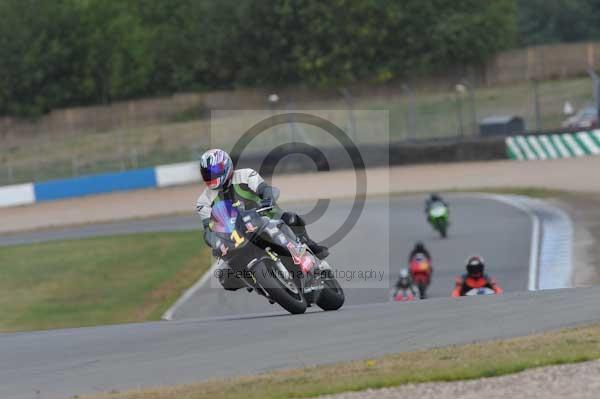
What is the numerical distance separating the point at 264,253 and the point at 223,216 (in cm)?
44

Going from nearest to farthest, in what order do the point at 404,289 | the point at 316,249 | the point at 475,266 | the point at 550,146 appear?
the point at 316,249 → the point at 475,266 → the point at 404,289 → the point at 550,146

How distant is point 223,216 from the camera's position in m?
9.12

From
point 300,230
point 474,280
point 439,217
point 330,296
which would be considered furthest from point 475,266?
point 439,217

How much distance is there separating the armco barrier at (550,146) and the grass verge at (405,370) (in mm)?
24453

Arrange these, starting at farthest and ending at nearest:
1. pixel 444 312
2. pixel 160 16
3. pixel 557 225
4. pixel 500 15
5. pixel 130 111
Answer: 1. pixel 160 16
2. pixel 500 15
3. pixel 130 111
4. pixel 557 225
5. pixel 444 312

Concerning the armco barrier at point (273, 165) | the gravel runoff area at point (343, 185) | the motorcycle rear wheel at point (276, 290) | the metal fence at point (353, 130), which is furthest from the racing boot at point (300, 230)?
the metal fence at point (353, 130)

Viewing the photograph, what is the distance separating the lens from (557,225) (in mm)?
21844

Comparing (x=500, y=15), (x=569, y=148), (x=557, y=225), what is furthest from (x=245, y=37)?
(x=557, y=225)

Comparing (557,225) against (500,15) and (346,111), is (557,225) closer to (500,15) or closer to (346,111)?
(346,111)

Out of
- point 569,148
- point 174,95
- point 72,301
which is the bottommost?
point 72,301

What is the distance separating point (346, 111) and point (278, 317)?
26.8 meters

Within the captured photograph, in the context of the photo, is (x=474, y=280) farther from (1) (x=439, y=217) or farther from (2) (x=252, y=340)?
(1) (x=439, y=217)

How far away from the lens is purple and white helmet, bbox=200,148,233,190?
8922 mm

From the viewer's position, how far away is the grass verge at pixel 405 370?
6375 millimetres
